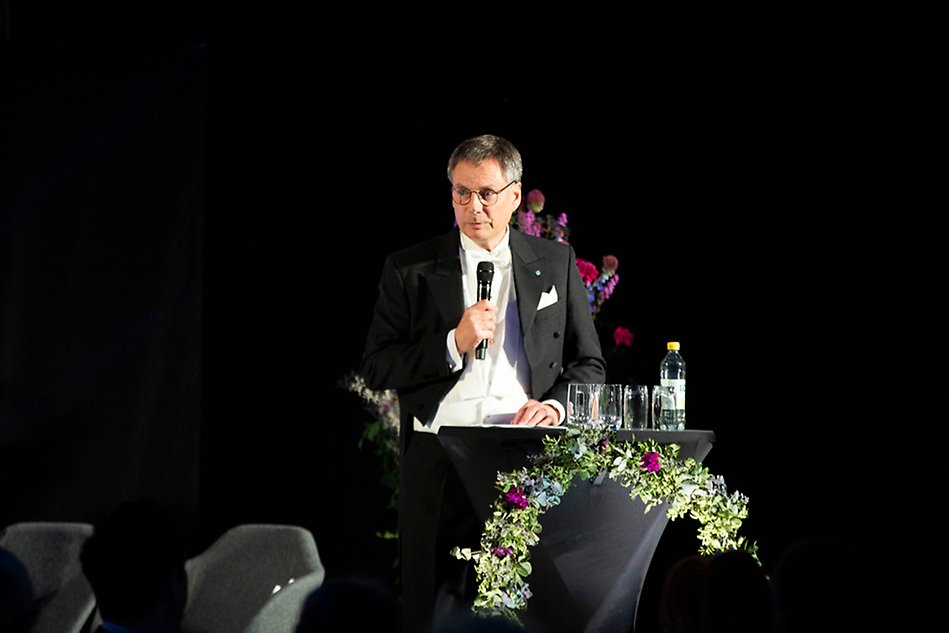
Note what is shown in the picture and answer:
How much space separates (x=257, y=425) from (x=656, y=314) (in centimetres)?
161

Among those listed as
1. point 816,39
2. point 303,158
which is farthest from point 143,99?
point 816,39

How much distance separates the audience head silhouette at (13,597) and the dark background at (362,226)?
3120mm

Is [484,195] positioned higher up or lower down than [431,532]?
higher up

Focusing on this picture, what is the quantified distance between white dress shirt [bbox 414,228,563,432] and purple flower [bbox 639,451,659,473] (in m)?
0.40

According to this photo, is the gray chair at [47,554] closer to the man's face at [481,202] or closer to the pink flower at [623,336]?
the man's face at [481,202]

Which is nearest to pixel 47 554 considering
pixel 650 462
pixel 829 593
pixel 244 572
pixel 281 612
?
pixel 244 572

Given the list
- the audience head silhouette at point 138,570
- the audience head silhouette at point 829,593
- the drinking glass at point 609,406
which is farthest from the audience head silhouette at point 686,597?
the drinking glass at point 609,406

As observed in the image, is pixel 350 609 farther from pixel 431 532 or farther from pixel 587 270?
pixel 587 270

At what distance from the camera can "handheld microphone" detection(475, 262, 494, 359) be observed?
136 inches

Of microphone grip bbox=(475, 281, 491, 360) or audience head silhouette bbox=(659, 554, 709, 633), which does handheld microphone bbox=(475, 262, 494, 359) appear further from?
audience head silhouette bbox=(659, 554, 709, 633)

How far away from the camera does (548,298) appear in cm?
373

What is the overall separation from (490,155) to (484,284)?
0.38m

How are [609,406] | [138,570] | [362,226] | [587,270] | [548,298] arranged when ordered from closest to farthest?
[138,570], [609,406], [548,298], [587,270], [362,226]

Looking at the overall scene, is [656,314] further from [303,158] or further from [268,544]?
[268,544]
